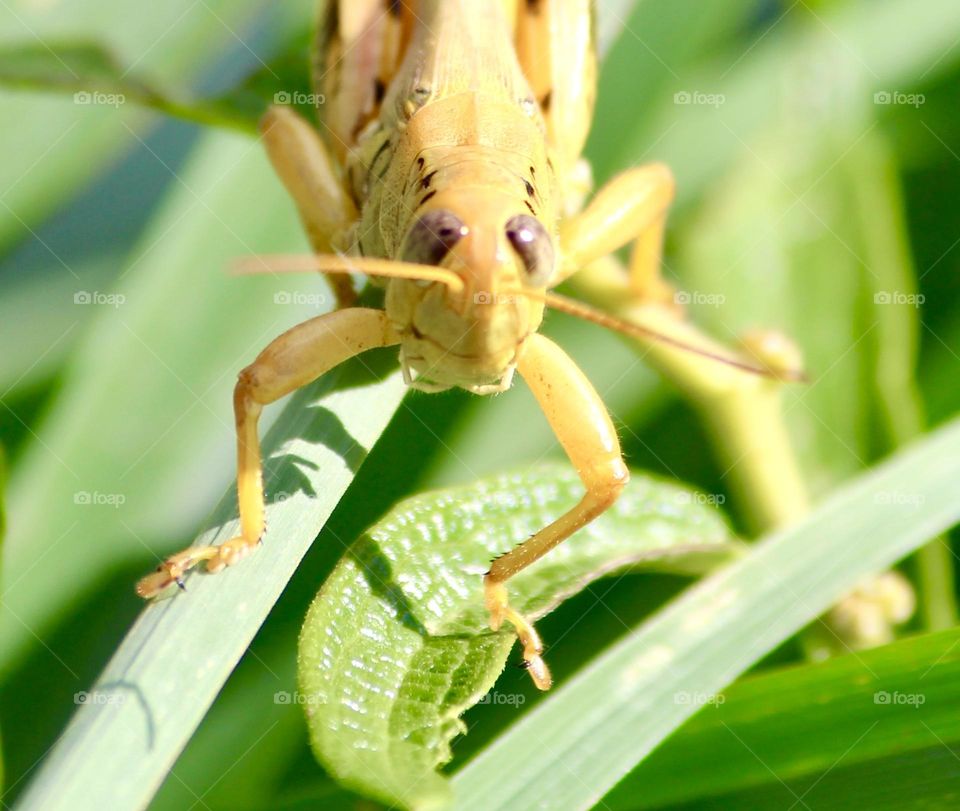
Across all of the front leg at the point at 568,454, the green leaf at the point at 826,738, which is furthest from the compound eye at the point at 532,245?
the green leaf at the point at 826,738

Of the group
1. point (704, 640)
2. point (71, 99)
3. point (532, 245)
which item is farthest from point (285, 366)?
point (71, 99)

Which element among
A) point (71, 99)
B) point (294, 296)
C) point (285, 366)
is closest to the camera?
point (285, 366)

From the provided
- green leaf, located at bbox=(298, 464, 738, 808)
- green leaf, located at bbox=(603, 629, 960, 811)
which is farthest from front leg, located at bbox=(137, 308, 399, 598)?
green leaf, located at bbox=(603, 629, 960, 811)

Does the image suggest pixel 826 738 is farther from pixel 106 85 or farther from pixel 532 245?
pixel 106 85

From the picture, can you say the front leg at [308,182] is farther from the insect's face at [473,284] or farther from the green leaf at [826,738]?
the green leaf at [826,738]

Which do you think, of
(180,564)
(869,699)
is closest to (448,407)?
(180,564)

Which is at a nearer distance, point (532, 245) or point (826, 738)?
point (826, 738)

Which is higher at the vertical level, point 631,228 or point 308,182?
point 308,182

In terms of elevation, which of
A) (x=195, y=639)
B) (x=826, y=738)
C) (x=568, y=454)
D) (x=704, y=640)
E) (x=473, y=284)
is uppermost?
(x=473, y=284)

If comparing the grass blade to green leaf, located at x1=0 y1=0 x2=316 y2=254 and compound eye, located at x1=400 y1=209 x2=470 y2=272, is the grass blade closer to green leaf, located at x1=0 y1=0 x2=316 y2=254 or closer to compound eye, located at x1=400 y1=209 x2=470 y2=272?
compound eye, located at x1=400 y1=209 x2=470 y2=272

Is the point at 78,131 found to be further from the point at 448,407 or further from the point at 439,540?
the point at 439,540
